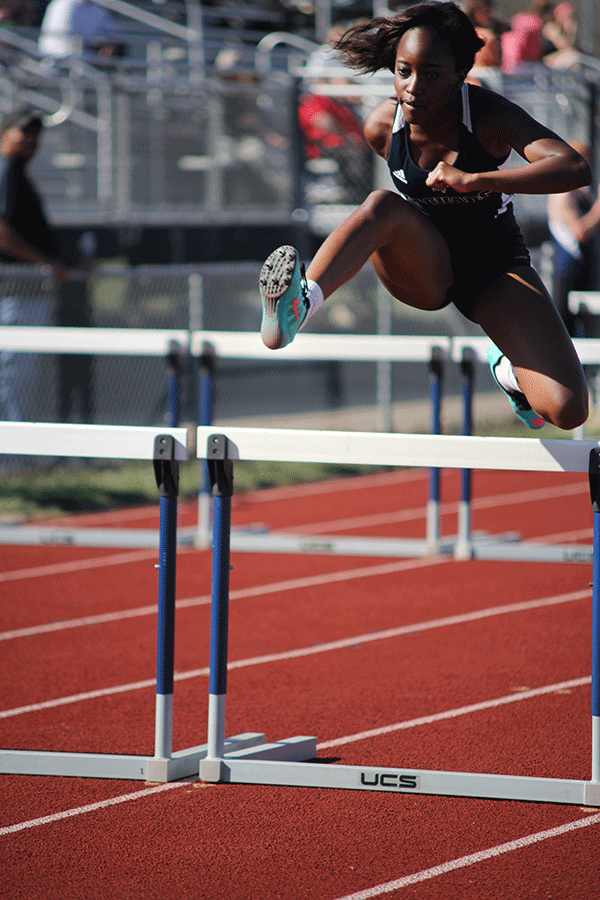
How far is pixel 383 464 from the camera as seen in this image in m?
3.04

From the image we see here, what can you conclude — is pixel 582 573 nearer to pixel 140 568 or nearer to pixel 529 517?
pixel 529 517

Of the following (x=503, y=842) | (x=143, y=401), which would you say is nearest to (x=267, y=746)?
(x=503, y=842)

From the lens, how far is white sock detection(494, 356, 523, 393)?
149 inches

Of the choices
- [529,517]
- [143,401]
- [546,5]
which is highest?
[546,5]

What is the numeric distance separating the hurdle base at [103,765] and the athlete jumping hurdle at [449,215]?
122 centimetres

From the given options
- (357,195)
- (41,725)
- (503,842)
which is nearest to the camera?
(503,842)

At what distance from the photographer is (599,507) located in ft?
9.86

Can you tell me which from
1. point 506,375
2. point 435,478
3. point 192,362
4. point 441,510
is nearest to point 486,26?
point 192,362

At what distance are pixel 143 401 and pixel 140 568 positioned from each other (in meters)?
3.15

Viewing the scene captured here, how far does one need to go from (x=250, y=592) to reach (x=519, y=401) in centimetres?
205

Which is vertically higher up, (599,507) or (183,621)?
(599,507)

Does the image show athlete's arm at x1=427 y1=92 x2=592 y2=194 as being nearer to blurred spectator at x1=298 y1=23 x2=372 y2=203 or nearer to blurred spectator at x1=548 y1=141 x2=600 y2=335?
blurred spectator at x1=548 y1=141 x2=600 y2=335

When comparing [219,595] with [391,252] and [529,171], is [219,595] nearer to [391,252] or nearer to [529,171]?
[391,252]

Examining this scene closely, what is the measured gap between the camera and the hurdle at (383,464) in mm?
2984
